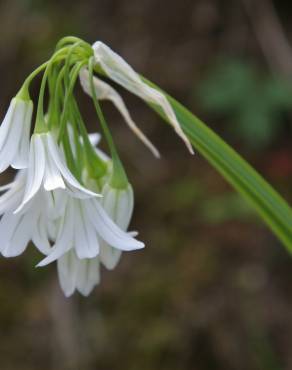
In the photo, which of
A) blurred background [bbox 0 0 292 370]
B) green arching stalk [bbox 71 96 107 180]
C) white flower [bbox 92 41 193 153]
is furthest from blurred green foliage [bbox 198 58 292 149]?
white flower [bbox 92 41 193 153]

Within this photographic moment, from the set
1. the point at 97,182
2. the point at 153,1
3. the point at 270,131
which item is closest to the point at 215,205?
the point at 270,131

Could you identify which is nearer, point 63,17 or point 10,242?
point 10,242

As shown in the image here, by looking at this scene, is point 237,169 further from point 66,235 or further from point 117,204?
point 66,235

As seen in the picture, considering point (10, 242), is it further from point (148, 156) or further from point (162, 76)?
point (162, 76)

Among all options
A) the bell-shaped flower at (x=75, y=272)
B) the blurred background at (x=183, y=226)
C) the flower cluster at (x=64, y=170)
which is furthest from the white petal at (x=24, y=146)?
the blurred background at (x=183, y=226)

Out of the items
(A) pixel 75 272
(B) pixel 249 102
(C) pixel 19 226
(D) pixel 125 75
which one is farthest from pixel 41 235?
(B) pixel 249 102

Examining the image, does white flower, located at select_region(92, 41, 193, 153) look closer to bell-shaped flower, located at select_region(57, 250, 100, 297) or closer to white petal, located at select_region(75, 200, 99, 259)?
white petal, located at select_region(75, 200, 99, 259)
